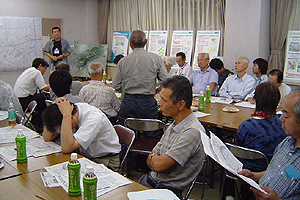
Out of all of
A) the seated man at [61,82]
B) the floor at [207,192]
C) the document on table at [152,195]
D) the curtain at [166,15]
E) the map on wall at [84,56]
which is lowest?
the floor at [207,192]

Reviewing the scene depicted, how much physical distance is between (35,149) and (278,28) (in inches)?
206

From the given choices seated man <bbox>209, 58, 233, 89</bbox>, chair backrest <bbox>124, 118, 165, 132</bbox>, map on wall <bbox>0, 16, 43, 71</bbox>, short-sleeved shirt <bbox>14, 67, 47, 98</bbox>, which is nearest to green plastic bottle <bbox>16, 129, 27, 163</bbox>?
chair backrest <bbox>124, 118, 165, 132</bbox>

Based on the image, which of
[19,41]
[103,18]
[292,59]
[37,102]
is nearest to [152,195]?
[37,102]

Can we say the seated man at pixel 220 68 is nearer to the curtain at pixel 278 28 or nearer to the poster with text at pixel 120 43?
the curtain at pixel 278 28

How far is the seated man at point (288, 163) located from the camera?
178 centimetres

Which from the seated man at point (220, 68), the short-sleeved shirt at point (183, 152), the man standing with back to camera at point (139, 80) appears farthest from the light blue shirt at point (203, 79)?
the short-sleeved shirt at point (183, 152)

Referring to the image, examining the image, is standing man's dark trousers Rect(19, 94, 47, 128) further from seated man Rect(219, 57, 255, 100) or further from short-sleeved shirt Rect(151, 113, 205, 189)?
short-sleeved shirt Rect(151, 113, 205, 189)

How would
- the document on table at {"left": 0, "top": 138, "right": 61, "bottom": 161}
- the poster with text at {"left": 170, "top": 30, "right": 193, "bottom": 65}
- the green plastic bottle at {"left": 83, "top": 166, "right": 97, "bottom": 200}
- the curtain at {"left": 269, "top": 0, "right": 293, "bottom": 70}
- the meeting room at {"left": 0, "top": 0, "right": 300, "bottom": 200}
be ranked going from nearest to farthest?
the green plastic bottle at {"left": 83, "top": 166, "right": 97, "bottom": 200}, the meeting room at {"left": 0, "top": 0, "right": 300, "bottom": 200}, the document on table at {"left": 0, "top": 138, "right": 61, "bottom": 161}, the curtain at {"left": 269, "top": 0, "right": 293, "bottom": 70}, the poster with text at {"left": 170, "top": 30, "right": 193, "bottom": 65}

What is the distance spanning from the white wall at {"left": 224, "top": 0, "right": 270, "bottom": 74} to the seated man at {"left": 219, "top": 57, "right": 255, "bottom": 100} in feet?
3.58

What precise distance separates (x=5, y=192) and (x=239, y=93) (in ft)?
13.2

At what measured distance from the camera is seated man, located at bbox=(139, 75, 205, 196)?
2062mm

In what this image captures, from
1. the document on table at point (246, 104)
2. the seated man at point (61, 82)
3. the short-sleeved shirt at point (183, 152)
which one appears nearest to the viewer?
the short-sleeved shirt at point (183, 152)

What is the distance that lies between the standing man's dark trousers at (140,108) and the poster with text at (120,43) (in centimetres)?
509

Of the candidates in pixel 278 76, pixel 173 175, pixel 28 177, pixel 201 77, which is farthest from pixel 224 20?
pixel 28 177
